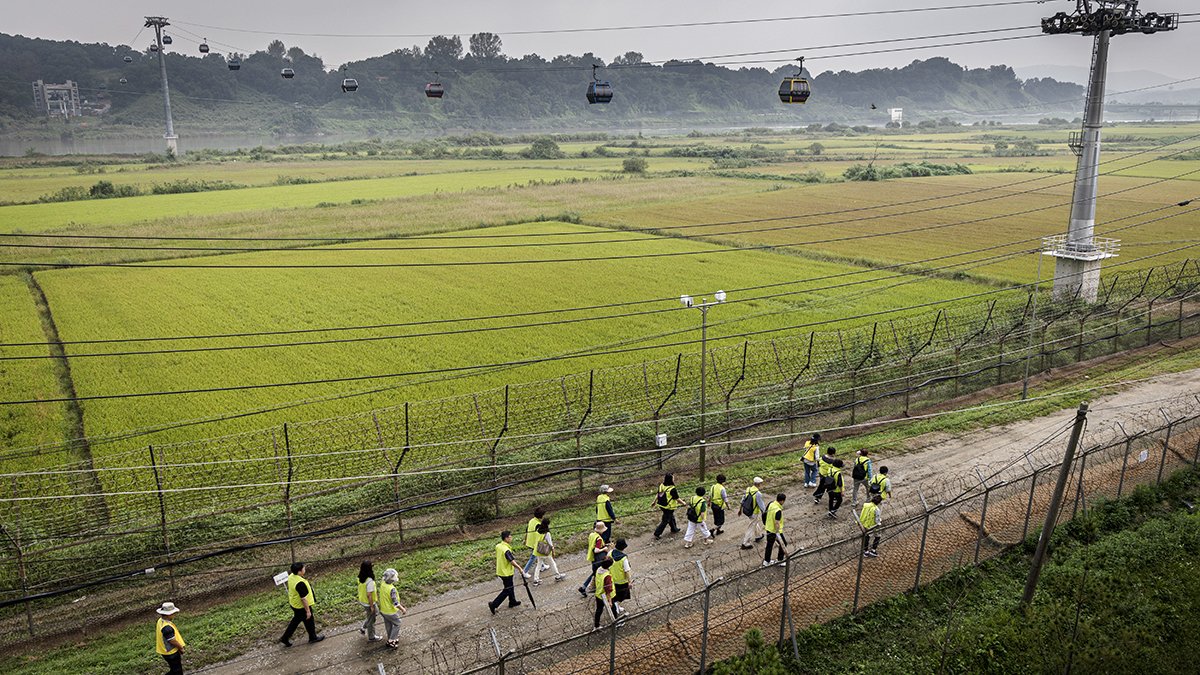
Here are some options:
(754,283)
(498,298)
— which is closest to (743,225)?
(754,283)

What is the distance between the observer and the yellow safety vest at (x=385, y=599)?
1394cm

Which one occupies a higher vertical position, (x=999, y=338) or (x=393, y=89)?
(x=393, y=89)

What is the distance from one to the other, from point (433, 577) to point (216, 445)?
32.9ft

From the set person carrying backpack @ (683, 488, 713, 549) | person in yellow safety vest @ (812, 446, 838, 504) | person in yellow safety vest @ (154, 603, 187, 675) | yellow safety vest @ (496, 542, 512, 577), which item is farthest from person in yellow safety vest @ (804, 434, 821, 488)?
person in yellow safety vest @ (154, 603, 187, 675)

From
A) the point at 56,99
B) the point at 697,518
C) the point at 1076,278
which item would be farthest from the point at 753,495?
the point at 56,99

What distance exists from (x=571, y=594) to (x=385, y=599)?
Result: 3.61 metres

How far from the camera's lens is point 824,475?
19125 millimetres

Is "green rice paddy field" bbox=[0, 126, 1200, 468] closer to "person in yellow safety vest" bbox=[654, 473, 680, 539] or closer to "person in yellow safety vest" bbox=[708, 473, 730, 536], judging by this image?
"person in yellow safety vest" bbox=[654, 473, 680, 539]

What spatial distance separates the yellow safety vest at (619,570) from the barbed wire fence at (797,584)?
27.1 inches

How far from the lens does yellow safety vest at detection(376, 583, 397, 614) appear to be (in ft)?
45.7

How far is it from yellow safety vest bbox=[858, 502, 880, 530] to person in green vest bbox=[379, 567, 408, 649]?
28.8 feet

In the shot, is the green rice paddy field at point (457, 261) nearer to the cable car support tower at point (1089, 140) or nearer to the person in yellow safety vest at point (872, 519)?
the cable car support tower at point (1089, 140)

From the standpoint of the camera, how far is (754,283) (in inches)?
1788

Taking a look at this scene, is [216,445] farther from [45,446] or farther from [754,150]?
[754,150]
